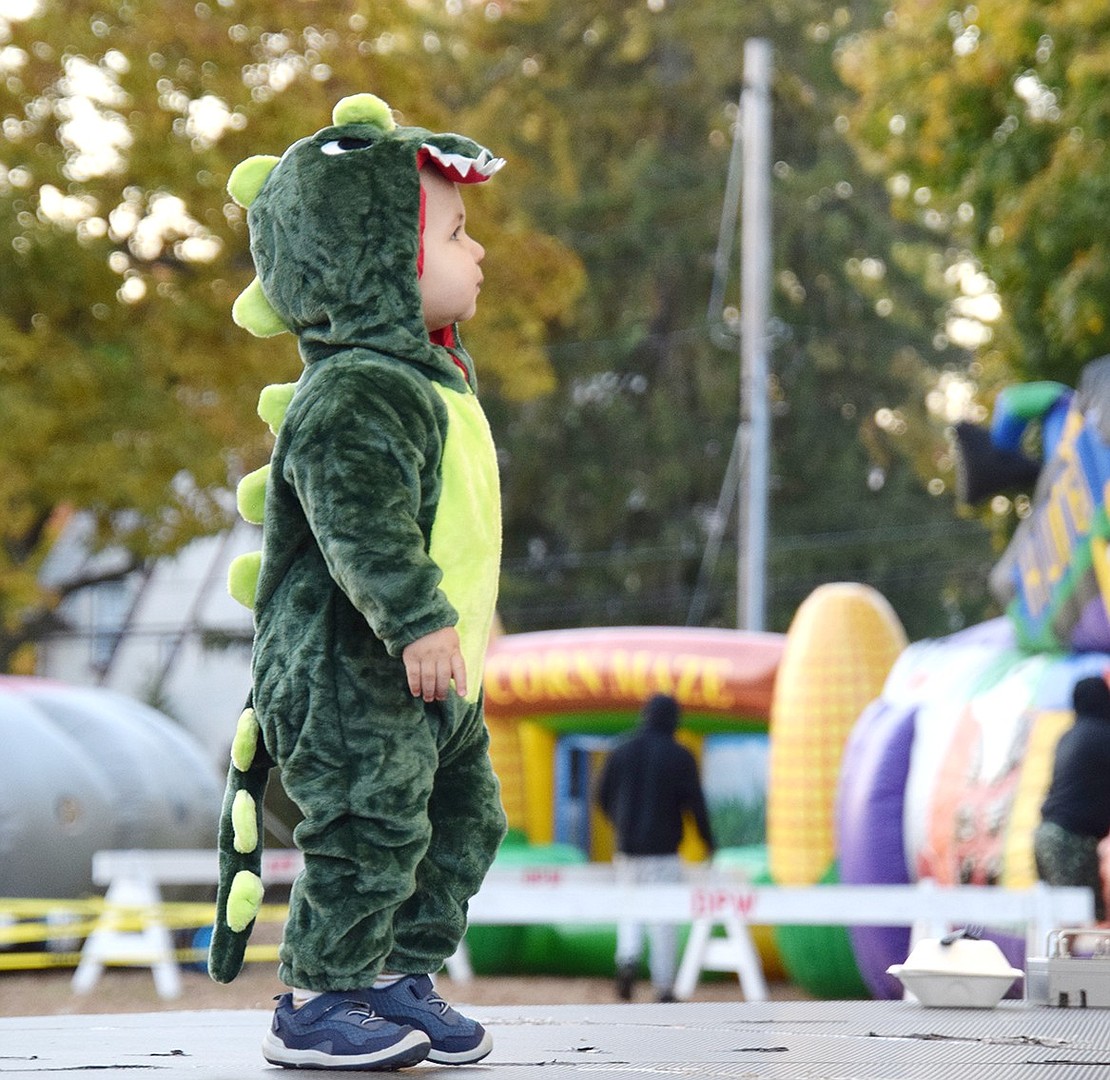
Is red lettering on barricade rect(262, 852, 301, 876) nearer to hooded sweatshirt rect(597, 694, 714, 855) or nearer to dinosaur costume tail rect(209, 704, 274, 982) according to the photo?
hooded sweatshirt rect(597, 694, 714, 855)

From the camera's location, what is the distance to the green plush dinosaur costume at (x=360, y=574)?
3.12 meters

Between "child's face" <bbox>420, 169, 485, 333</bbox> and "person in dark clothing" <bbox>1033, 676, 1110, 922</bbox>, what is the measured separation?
15.6ft

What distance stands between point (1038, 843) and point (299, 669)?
515 centimetres

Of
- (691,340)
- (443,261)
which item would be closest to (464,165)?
(443,261)

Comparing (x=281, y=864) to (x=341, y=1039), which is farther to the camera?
(x=281, y=864)

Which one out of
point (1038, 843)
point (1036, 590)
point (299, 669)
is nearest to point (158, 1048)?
point (299, 669)

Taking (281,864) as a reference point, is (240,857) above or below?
above

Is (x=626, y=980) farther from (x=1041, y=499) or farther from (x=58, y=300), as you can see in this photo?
(x=58, y=300)

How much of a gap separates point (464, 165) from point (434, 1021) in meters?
1.38

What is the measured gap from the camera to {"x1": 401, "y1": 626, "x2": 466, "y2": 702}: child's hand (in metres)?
3.08

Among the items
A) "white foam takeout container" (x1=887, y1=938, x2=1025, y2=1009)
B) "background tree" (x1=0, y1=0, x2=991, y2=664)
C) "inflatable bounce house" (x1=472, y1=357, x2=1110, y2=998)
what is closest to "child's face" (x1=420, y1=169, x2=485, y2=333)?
"white foam takeout container" (x1=887, y1=938, x2=1025, y2=1009)

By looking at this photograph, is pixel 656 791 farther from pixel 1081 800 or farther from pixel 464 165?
pixel 464 165

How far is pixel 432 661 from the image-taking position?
10.1 ft

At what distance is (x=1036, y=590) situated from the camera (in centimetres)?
896
